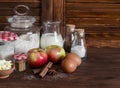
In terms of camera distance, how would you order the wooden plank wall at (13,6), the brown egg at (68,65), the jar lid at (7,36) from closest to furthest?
the brown egg at (68,65) → the jar lid at (7,36) → the wooden plank wall at (13,6)

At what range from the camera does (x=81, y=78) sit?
134cm

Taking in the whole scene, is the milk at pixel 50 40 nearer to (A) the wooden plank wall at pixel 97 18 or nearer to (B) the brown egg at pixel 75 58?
(B) the brown egg at pixel 75 58

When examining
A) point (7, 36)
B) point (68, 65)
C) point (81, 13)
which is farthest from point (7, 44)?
point (81, 13)

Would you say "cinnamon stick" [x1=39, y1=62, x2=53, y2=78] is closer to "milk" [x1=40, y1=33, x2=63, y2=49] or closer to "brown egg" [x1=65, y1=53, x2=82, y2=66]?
"brown egg" [x1=65, y1=53, x2=82, y2=66]

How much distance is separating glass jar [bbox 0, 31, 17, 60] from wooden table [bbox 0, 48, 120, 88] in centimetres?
12

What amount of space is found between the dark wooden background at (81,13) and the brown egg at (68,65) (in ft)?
3.10

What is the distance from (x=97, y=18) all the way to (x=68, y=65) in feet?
3.33

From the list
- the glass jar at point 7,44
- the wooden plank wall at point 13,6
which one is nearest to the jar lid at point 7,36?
the glass jar at point 7,44

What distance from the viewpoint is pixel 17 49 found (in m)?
1.54

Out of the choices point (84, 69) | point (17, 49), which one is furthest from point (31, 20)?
point (84, 69)

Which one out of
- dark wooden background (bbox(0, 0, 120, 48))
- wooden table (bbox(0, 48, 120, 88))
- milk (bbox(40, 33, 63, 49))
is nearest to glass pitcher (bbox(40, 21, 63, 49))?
milk (bbox(40, 33, 63, 49))

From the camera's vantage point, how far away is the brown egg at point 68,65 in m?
1.38

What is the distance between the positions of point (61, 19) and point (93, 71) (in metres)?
0.95

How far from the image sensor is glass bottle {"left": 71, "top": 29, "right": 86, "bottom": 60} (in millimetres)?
1534
